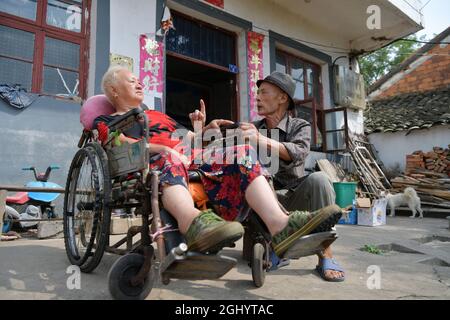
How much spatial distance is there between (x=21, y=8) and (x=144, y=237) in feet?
12.8

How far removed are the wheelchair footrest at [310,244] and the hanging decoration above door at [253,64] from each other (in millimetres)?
4613

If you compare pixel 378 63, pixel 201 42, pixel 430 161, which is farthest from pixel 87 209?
pixel 378 63

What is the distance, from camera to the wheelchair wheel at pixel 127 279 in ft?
4.48

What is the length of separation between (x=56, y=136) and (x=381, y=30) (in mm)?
7116

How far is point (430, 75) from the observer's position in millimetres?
10977

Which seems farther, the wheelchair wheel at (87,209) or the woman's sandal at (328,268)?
the woman's sandal at (328,268)

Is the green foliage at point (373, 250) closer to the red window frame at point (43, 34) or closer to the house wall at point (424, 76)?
the red window frame at point (43, 34)

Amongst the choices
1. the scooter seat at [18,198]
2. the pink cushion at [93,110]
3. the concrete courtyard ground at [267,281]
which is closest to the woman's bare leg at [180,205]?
the concrete courtyard ground at [267,281]

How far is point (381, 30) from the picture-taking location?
7.71m

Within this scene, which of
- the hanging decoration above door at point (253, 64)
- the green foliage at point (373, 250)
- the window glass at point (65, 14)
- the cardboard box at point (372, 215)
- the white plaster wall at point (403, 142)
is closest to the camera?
the green foliage at point (373, 250)

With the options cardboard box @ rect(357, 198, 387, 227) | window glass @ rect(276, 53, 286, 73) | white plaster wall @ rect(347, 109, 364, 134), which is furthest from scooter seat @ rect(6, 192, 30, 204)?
white plaster wall @ rect(347, 109, 364, 134)

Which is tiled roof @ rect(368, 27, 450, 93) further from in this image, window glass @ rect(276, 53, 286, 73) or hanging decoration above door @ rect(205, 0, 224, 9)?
hanging decoration above door @ rect(205, 0, 224, 9)

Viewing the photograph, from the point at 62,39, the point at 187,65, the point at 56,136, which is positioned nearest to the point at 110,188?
the point at 56,136

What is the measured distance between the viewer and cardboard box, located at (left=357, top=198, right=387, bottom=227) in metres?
4.96
